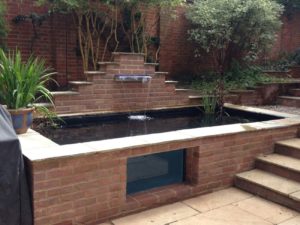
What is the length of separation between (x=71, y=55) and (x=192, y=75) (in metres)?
3.03

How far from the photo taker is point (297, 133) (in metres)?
4.30

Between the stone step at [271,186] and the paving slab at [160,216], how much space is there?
0.82m

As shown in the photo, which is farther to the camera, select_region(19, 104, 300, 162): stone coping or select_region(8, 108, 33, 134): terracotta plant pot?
select_region(8, 108, 33, 134): terracotta plant pot

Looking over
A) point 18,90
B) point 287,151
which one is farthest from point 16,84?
point 287,151

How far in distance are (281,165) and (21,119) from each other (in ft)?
8.87

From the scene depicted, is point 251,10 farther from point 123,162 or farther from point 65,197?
point 65,197

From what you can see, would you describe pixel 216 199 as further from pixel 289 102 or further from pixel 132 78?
pixel 289 102

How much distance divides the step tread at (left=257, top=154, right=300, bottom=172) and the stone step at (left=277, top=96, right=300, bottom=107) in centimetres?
364

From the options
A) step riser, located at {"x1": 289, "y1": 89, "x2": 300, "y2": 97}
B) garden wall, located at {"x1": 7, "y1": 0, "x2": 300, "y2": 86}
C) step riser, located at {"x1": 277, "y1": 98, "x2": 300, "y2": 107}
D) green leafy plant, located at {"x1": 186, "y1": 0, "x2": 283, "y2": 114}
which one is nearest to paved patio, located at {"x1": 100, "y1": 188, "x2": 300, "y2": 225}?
green leafy plant, located at {"x1": 186, "y1": 0, "x2": 283, "y2": 114}

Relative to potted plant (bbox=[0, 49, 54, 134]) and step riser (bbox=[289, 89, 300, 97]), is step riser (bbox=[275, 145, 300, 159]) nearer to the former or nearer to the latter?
potted plant (bbox=[0, 49, 54, 134])

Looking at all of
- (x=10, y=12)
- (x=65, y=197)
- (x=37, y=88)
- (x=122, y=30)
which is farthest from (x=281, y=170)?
(x=10, y=12)

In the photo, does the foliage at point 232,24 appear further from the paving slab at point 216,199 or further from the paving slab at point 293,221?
the paving slab at point 293,221

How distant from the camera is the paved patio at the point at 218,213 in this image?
286 centimetres

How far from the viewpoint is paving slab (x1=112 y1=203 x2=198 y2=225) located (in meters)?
2.82
